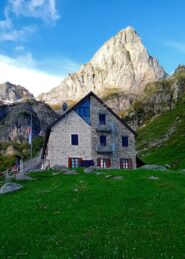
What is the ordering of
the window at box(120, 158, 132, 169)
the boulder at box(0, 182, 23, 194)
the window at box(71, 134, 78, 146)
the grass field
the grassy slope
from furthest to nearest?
the grassy slope < the window at box(120, 158, 132, 169) < the window at box(71, 134, 78, 146) < the boulder at box(0, 182, 23, 194) < the grass field

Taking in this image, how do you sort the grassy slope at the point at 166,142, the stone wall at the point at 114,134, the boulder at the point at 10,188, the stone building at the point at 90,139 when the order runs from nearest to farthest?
the boulder at the point at 10,188 → the stone building at the point at 90,139 → the stone wall at the point at 114,134 → the grassy slope at the point at 166,142

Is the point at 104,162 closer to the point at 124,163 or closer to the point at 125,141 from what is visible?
the point at 124,163

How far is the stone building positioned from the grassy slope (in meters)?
17.1

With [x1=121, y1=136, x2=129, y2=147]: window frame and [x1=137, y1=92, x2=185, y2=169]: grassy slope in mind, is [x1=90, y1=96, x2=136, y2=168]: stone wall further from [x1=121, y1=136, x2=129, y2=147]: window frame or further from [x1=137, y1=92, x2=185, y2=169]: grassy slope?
[x1=137, y1=92, x2=185, y2=169]: grassy slope

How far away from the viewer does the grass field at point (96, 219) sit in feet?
73.3

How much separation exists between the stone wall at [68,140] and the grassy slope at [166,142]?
24.0 m

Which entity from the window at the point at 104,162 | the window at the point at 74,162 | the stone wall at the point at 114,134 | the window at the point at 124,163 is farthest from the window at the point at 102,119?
the window at the point at 74,162

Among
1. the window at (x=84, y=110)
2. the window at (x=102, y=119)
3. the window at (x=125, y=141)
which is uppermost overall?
the window at (x=84, y=110)

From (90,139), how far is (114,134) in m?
5.05

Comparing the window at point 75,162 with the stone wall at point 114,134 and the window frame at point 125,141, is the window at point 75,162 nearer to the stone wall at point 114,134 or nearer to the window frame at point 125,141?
the stone wall at point 114,134

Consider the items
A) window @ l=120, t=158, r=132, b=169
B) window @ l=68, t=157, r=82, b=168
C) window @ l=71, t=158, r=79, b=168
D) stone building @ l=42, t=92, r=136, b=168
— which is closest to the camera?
window @ l=68, t=157, r=82, b=168

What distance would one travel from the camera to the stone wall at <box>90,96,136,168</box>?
78438 mm

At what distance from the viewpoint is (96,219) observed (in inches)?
1136

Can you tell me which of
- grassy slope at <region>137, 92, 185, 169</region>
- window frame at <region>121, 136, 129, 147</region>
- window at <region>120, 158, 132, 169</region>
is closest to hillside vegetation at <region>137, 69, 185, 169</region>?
grassy slope at <region>137, 92, 185, 169</region>
